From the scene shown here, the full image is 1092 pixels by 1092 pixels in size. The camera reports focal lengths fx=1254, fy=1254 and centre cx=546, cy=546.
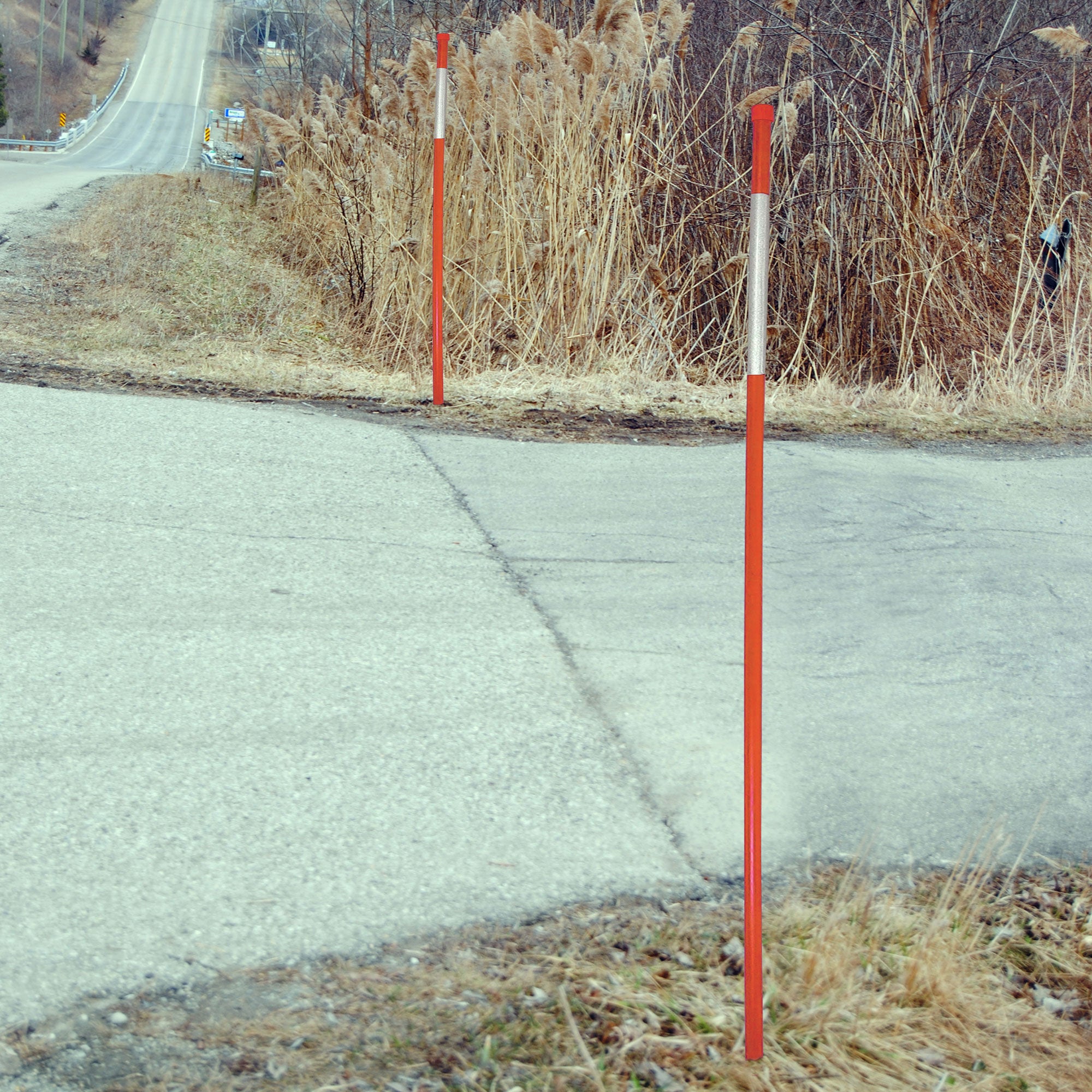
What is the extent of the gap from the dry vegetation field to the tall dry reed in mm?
20

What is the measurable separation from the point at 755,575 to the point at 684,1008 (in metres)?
→ 0.75

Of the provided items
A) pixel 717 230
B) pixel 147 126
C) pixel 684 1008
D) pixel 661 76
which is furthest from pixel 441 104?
pixel 147 126

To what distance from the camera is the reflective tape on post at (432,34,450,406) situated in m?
6.72

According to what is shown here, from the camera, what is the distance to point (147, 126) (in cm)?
6438

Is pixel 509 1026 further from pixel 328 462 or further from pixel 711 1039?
pixel 328 462

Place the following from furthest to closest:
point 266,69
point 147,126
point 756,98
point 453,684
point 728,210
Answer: point 147,126 → point 266,69 → point 728,210 → point 756,98 → point 453,684

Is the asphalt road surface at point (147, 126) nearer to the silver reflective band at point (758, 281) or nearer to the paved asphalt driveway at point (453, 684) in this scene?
the paved asphalt driveway at point (453, 684)

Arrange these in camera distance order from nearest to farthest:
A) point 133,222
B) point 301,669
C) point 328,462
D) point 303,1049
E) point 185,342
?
point 303,1049, point 301,669, point 328,462, point 185,342, point 133,222

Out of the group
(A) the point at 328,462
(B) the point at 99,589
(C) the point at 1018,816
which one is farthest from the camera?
(A) the point at 328,462

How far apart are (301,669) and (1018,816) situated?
74.4 inches

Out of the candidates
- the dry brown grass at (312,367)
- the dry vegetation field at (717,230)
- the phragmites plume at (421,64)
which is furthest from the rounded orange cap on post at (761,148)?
the phragmites plume at (421,64)

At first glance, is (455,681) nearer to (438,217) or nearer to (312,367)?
(438,217)

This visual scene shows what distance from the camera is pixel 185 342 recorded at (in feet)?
28.6

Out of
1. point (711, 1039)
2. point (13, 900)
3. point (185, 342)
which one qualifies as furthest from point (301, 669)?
point (185, 342)
